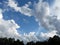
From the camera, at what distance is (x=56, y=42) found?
18775 cm

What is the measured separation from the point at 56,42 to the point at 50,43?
1129cm

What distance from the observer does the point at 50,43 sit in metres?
198
